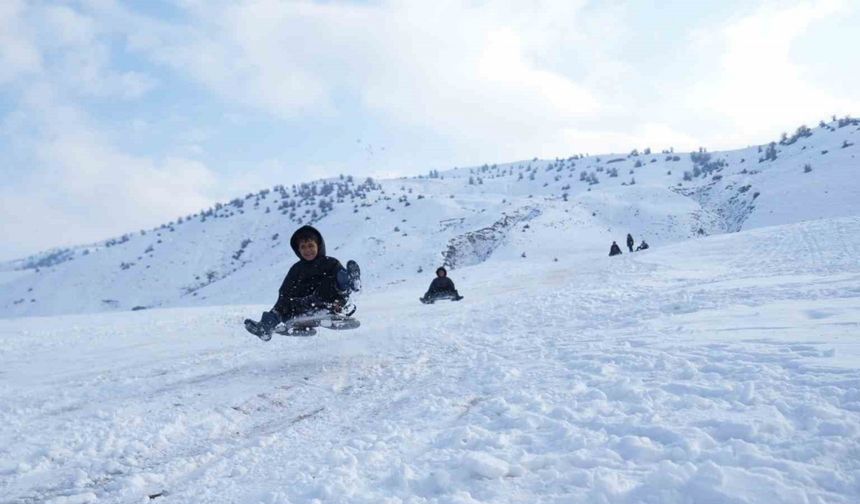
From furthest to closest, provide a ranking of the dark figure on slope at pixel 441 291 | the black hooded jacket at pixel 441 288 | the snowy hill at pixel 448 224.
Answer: the snowy hill at pixel 448 224, the black hooded jacket at pixel 441 288, the dark figure on slope at pixel 441 291

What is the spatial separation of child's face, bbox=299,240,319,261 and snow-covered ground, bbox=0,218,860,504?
1.45 m

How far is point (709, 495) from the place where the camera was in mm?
2828

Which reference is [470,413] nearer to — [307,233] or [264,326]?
[264,326]

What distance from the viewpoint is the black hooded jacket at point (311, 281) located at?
27.8ft

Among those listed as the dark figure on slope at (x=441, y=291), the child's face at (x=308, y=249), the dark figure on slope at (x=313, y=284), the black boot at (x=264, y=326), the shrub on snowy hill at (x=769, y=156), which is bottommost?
the dark figure on slope at (x=441, y=291)

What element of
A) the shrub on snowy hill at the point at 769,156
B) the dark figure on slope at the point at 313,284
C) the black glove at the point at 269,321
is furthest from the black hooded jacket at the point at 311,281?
the shrub on snowy hill at the point at 769,156

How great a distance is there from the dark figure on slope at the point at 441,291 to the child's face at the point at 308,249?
8.10 metres

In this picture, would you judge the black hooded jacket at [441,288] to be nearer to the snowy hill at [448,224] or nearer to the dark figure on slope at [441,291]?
the dark figure on slope at [441,291]

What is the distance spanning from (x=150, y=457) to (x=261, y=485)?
1107 mm

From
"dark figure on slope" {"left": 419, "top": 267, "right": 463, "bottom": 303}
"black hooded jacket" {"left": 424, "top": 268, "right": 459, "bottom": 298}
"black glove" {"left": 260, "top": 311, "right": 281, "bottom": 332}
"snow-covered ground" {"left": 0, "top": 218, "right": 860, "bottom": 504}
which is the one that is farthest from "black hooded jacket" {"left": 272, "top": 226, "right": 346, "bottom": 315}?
"black hooded jacket" {"left": 424, "top": 268, "right": 459, "bottom": 298}

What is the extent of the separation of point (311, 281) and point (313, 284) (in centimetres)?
6

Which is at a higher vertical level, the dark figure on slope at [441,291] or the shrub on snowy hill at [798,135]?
the shrub on snowy hill at [798,135]

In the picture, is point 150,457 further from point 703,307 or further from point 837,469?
point 703,307

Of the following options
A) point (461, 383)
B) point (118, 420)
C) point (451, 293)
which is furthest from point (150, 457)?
point (451, 293)
